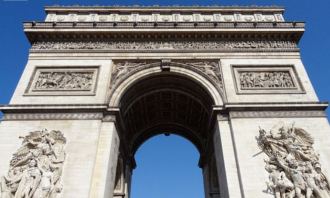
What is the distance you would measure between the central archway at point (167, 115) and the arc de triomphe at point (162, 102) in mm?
78

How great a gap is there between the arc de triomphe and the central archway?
78 millimetres

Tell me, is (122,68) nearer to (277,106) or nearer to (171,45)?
(171,45)

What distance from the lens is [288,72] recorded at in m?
14.1

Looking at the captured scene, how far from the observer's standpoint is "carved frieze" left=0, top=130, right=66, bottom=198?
10.0 m

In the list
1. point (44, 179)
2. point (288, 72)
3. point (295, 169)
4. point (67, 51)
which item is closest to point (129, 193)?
point (44, 179)

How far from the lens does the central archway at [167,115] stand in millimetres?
14203

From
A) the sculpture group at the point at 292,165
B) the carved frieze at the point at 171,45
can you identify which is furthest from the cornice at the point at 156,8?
the sculpture group at the point at 292,165

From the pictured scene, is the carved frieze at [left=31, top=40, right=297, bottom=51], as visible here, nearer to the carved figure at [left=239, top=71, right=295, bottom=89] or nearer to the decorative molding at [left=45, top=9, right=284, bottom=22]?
the carved figure at [left=239, top=71, right=295, bottom=89]

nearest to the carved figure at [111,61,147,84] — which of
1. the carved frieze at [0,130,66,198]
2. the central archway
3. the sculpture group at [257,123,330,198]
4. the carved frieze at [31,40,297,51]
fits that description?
the central archway

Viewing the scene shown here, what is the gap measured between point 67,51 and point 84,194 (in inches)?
301

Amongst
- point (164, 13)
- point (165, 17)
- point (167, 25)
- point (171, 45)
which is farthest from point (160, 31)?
point (164, 13)

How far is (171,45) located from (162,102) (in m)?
3.39

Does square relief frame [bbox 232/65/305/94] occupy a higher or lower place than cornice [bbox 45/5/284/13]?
lower

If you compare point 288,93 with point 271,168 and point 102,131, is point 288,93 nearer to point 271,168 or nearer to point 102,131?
point 271,168
